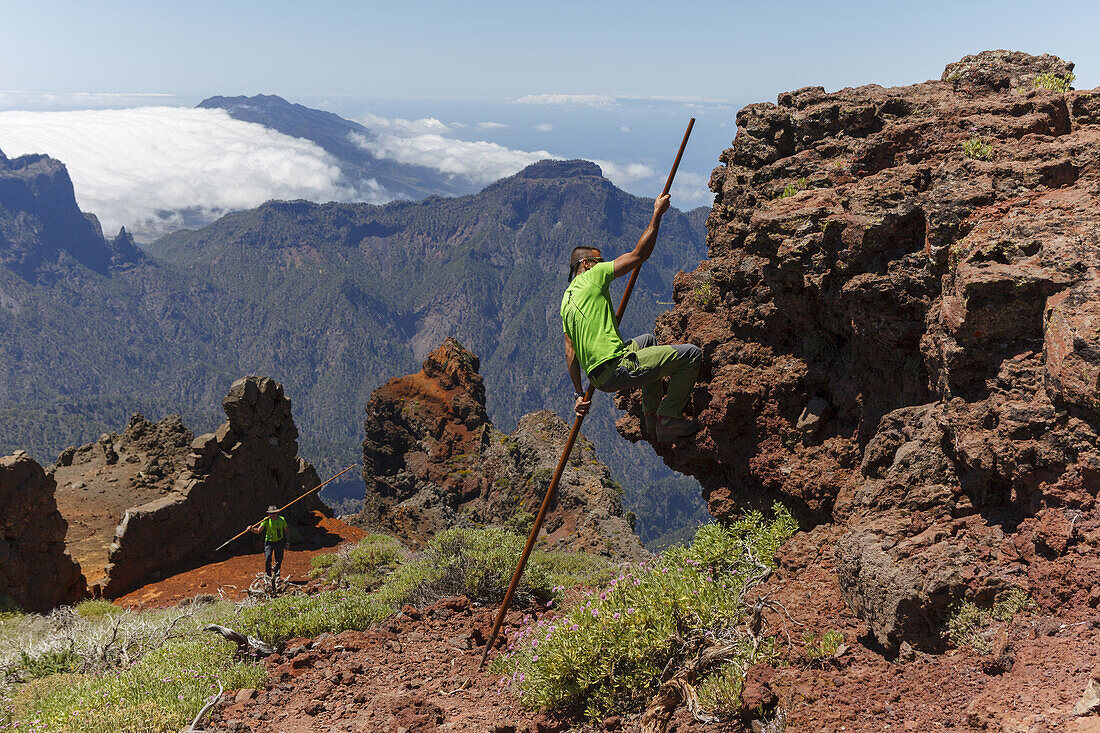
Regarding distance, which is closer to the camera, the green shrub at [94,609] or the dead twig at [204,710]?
the dead twig at [204,710]

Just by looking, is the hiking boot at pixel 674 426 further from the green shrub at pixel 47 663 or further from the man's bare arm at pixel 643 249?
the green shrub at pixel 47 663

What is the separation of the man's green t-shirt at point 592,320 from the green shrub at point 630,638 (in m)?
2.06

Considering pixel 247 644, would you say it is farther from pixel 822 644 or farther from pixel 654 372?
pixel 822 644

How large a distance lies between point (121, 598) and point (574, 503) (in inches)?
551

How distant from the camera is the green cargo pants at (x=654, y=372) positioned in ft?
19.3

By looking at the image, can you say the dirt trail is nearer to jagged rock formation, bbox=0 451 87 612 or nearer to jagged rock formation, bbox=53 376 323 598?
jagged rock formation, bbox=53 376 323 598

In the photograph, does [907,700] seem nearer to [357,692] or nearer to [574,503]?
[357,692]

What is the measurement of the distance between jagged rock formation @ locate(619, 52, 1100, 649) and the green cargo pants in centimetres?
49

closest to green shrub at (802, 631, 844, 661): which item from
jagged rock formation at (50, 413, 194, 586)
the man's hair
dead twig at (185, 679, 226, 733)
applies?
the man's hair

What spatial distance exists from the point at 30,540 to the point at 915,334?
2002 centimetres

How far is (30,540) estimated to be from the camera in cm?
1617

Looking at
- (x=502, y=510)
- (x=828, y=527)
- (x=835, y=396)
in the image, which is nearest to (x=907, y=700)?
(x=828, y=527)

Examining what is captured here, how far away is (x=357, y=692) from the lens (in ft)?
21.0

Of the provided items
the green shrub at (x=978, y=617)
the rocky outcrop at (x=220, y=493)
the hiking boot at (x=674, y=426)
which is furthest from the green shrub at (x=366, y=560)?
the green shrub at (x=978, y=617)
